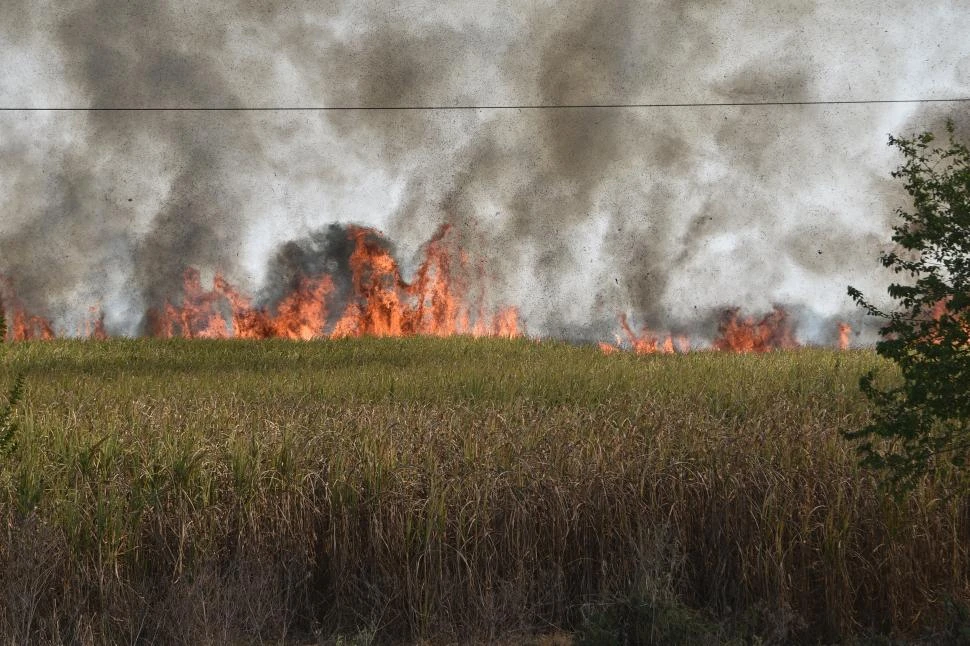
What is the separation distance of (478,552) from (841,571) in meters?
2.56

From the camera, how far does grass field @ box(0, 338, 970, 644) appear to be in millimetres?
5801

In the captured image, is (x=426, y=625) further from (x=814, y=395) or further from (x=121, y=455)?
(x=814, y=395)

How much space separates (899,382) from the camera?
15.6 meters

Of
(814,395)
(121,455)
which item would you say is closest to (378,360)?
(814,395)

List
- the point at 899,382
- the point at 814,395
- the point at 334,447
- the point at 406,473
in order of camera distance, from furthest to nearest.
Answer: the point at 899,382, the point at 814,395, the point at 334,447, the point at 406,473

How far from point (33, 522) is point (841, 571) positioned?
566 cm

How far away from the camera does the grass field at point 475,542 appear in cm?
580

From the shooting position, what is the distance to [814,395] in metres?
13.4

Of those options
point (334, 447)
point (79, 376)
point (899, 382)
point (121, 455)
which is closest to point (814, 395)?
point (899, 382)

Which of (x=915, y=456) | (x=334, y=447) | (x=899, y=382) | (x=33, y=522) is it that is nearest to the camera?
(x=915, y=456)

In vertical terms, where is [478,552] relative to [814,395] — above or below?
below

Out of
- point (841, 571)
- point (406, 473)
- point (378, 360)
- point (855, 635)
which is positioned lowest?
point (855, 635)

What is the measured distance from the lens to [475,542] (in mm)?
6168

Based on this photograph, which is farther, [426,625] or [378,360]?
[378,360]
